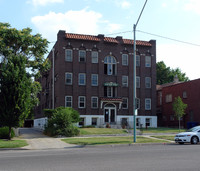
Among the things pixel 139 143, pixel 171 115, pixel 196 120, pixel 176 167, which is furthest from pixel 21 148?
pixel 171 115

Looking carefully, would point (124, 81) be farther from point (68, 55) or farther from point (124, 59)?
point (68, 55)

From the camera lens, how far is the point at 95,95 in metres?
41.6

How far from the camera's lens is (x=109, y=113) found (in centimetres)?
4184

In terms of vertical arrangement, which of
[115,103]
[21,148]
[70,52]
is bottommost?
[21,148]

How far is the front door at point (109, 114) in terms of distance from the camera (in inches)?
1645

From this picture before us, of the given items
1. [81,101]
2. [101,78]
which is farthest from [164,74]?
[81,101]

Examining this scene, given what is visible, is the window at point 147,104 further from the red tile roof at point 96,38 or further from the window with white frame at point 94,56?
the window with white frame at point 94,56

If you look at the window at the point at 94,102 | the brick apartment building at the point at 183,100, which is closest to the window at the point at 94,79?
the window at the point at 94,102

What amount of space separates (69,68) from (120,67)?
7465mm

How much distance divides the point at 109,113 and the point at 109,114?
0.14 meters

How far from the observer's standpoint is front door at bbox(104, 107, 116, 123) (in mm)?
41781

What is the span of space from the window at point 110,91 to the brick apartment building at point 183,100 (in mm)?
10327

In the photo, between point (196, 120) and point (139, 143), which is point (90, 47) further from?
point (139, 143)

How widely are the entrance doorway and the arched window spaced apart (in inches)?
188
